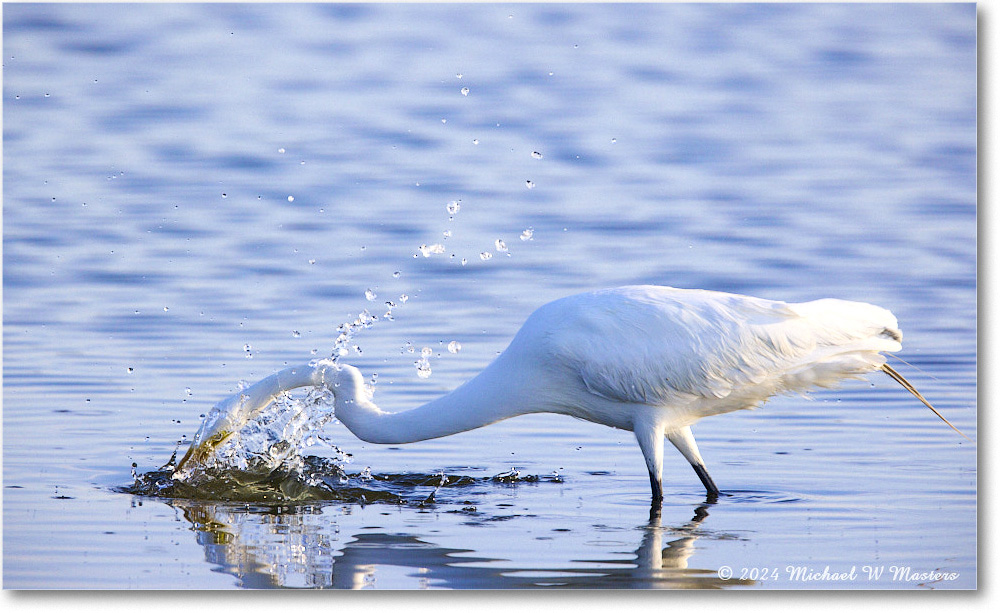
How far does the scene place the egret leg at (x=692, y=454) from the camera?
493 centimetres

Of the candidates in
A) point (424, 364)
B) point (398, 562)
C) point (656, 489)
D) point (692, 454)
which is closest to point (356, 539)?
point (398, 562)

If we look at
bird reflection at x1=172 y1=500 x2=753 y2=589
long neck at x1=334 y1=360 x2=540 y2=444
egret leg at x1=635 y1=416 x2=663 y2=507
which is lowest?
bird reflection at x1=172 y1=500 x2=753 y2=589

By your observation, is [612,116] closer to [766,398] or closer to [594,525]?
[766,398]

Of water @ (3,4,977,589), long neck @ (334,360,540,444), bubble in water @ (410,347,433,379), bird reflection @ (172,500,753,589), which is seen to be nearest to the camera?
bird reflection @ (172,500,753,589)

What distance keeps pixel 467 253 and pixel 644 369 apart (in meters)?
2.90

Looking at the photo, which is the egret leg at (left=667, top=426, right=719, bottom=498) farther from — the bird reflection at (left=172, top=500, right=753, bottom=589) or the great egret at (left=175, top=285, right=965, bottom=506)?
the bird reflection at (left=172, top=500, right=753, bottom=589)

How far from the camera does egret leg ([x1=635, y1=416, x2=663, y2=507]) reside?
4.74 metres

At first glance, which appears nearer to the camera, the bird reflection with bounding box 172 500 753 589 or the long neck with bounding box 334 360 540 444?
the bird reflection with bounding box 172 500 753 589

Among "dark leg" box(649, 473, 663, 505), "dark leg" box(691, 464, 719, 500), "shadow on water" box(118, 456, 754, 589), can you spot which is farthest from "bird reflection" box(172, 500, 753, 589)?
"dark leg" box(691, 464, 719, 500)

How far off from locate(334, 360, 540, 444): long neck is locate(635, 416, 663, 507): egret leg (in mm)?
422

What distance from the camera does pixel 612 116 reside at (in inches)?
263

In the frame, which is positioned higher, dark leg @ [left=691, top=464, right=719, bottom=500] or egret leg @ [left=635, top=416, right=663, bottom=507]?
egret leg @ [left=635, top=416, right=663, bottom=507]

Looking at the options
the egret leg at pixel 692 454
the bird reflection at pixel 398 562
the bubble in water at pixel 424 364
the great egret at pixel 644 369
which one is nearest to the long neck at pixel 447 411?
the great egret at pixel 644 369

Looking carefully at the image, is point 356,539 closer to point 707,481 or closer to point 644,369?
point 644,369
